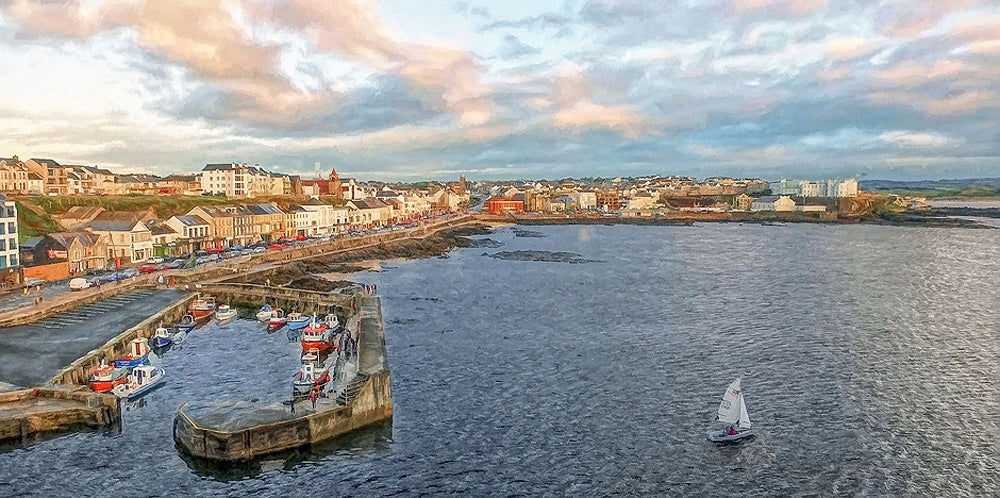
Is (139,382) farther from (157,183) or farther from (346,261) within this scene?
(157,183)

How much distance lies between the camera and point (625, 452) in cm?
2025

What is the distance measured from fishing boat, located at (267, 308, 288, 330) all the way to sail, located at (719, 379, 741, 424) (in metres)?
23.2

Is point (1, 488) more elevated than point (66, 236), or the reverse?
point (66, 236)

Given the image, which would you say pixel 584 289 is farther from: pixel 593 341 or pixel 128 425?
pixel 128 425

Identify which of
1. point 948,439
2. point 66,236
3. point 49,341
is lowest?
point 948,439

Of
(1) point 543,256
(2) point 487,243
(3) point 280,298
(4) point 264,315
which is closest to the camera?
(4) point 264,315

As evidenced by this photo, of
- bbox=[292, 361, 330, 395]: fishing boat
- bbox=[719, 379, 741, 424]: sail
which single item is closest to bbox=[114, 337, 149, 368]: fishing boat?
bbox=[292, 361, 330, 395]: fishing boat

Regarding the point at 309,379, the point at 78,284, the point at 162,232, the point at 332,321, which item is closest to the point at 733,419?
the point at 309,379

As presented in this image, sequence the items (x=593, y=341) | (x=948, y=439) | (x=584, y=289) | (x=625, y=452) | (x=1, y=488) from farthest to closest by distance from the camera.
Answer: (x=584, y=289) < (x=593, y=341) < (x=948, y=439) < (x=625, y=452) < (x=1, y=488)

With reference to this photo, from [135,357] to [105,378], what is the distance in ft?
8.58

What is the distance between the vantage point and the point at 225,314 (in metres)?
38.3

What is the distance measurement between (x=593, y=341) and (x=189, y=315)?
839 inches

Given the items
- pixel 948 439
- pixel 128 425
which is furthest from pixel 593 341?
pixel 128 425

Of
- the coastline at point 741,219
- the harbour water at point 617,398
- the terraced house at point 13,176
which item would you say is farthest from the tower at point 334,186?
the harbour water at point 617,398
